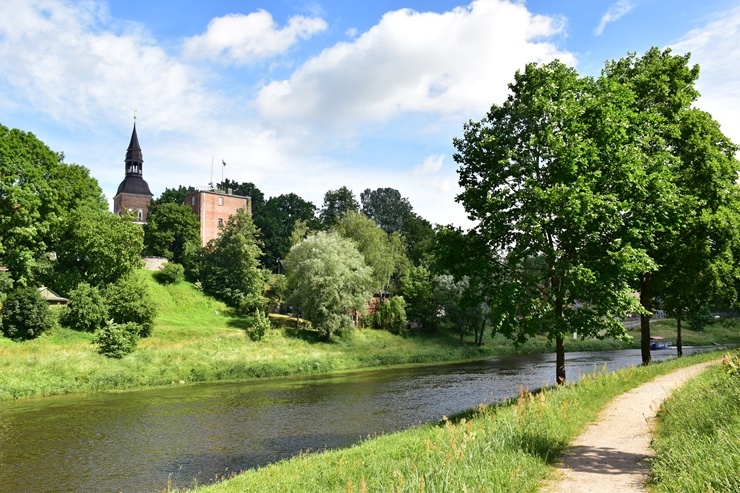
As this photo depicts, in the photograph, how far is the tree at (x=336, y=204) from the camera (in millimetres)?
118500

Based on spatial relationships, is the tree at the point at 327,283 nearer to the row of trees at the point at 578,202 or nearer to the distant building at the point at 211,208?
the row of trees at the point at 578,202

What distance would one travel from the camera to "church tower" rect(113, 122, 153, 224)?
324ft

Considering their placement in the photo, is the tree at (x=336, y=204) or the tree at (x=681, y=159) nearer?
the tree at (x=681, y=159)

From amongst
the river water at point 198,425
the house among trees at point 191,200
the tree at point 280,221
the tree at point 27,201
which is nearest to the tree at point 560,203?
the river water at point 198,425

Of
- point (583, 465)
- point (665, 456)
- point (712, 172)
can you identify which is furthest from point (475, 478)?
point (712, 172)

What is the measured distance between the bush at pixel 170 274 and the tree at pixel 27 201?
18.9 meters

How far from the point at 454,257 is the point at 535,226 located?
14.7 ft

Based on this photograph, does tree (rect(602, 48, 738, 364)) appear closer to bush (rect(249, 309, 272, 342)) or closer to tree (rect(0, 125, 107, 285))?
bush (rect(249, 309, 272, 342))

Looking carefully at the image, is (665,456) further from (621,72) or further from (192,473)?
(621,72)

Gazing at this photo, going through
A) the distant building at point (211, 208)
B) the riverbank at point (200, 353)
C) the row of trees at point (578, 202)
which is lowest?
the riverbank at point (200, 353)

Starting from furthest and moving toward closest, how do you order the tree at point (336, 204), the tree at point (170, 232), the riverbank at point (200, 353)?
the tree at point (336, 204), the tree at point (170, 232), the riverbank at point (200, 353)

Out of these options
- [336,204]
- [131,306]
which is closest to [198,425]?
[131,306]

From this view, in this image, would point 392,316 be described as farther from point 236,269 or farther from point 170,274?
point 170,274

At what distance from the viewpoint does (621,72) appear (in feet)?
88.8
